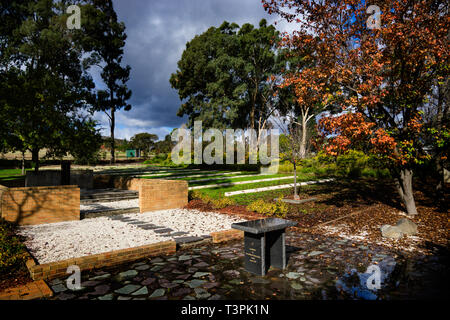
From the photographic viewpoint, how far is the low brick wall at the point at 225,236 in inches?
264

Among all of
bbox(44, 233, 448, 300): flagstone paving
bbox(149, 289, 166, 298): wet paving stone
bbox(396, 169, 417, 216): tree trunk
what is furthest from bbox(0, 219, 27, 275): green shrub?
bbox(396, 169, 417, 216): tree trunk

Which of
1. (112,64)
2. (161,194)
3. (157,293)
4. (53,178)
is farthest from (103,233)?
(112,64)

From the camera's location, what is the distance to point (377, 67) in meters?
7.60

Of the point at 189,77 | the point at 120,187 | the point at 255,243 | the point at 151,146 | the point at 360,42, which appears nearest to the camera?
the point at 255,243

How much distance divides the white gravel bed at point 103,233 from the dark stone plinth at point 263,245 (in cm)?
274

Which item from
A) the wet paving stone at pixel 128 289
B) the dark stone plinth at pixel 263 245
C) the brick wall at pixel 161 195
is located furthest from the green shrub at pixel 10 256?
the brick wall at pixel 161 195

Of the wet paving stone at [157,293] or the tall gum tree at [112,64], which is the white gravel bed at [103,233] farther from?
the tall gum tree at [112,64]

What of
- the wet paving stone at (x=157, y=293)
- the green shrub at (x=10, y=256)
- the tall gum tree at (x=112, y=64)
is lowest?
the wet paving stone at (x=157, y=293)

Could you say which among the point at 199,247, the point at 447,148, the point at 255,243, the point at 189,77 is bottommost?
the point at 199,247

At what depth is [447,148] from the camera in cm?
884

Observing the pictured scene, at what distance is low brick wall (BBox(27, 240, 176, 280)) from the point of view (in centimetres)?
444
